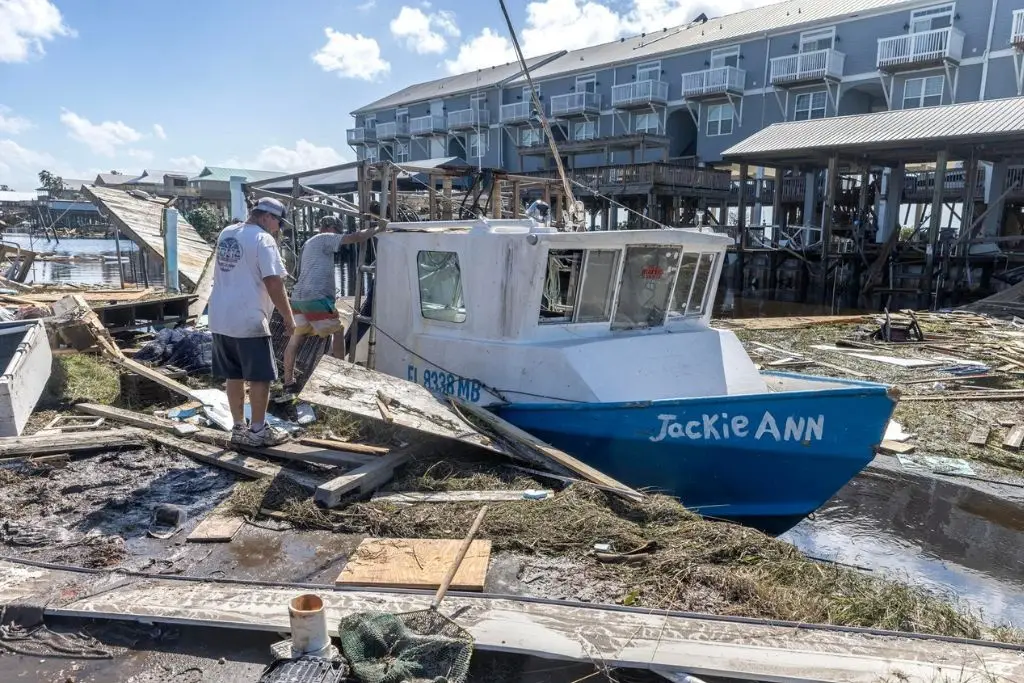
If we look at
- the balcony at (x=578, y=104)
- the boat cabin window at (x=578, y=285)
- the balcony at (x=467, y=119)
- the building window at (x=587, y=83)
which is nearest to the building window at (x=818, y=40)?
the balcony at (x=578, y=104)

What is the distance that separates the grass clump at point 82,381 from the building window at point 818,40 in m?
35.2

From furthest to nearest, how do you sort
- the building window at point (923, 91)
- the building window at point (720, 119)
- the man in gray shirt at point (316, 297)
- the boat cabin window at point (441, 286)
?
the building window at point (720, 119)
the building window at point (923, 91)
the man in gray shirt at point (316, 297)
the boat cabin window at point (441, 286)

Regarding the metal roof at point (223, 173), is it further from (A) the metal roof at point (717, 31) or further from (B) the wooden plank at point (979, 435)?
(B) the wooden plank at point (979, 435)

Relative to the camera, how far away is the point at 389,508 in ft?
14.2

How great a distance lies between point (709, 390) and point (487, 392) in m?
2.11

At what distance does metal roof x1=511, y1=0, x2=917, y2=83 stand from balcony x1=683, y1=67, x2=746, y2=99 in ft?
6.36

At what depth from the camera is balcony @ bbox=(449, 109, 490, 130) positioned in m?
46.6

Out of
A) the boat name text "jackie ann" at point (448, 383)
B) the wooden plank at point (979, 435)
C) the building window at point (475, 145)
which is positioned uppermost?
the building window at point (475, 145)

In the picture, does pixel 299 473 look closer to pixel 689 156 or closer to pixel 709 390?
pixel 709 390

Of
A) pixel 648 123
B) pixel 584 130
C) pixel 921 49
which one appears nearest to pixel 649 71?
pixel 648 123

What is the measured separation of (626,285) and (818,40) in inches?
1325

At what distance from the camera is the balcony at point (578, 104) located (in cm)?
4144

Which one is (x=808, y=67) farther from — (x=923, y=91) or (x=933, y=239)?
(x=933, y=239)

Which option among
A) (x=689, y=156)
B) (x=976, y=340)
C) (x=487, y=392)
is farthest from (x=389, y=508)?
(x=689, y=156)
